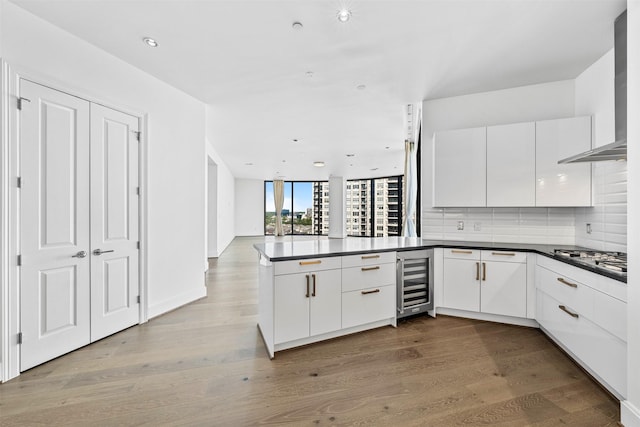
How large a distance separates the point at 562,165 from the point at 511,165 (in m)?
0.43

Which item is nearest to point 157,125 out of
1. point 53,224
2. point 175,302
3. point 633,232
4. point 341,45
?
point 53,224

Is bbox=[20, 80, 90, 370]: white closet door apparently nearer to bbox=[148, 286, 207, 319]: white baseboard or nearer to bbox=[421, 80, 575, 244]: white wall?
bbox=[148, 286, 207, 319]: white baseboard

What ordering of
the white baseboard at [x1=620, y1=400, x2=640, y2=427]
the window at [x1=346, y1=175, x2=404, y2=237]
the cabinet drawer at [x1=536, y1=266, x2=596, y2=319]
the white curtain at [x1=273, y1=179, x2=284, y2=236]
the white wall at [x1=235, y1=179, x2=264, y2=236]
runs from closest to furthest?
the white baseboard at [x1=620, y1=400, x2=640, y2=427], the cabinet drawer at [x1=536, y1=266, x2=596, y2=319], the window at [x1=346, y1=175, x2=404, y2=237], the white wall at [x1=235, y1=179, x2=264, y2=236], the white curtain at [x1=273, y1=179, x2=284, y2=236]

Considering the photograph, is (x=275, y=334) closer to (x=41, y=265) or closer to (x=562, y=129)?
(x=41, y=265)

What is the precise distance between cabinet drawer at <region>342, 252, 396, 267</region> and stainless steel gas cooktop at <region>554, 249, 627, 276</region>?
143cm

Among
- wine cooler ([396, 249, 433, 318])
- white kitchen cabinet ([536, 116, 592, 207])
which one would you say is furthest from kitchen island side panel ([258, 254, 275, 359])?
white kitchen cabinet ([536, 116, 592, 207])

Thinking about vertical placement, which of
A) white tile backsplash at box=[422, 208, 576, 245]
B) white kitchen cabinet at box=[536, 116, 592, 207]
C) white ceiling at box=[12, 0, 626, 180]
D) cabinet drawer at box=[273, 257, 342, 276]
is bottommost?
cabinet drawer at box=[273, 257, 342, 276]

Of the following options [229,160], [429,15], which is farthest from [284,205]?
[429,15]

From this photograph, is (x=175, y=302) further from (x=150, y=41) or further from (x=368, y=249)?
(x=150, y=41)

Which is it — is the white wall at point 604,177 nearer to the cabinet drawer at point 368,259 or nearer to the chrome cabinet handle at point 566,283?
the chrome cabinet handle at point 566,283

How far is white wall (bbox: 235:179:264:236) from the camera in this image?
12.1 meters

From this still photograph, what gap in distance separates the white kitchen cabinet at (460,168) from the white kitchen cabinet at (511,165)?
0.08 metres

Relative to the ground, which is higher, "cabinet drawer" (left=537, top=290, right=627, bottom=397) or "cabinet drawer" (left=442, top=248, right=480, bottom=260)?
"cabinet drawer" (left=442, top=248, right=480, bottom=260)

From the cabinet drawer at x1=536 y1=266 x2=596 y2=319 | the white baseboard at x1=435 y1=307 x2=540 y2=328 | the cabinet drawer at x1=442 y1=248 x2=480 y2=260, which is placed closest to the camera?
the cabinet drawer at x1=536 y1=266 x2=596 y2=319
